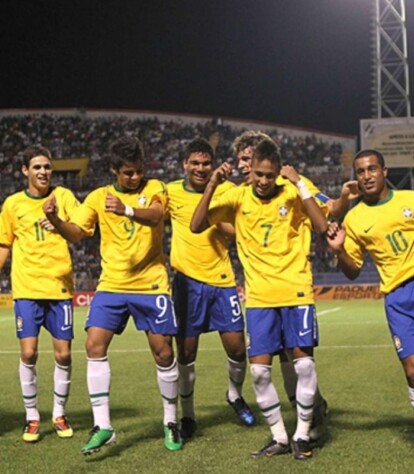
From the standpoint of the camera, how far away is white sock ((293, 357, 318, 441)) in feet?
19.9

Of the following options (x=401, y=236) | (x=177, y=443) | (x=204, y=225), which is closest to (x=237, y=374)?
(x=177, y=443)

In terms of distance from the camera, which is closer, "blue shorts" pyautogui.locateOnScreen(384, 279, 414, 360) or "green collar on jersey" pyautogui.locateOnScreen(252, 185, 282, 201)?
"blue shorts" pyautogui.locateOnScreen(384, 279, 414, 360)

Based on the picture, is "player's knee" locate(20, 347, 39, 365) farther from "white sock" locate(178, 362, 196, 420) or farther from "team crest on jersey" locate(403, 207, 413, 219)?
"team crest on jersey" locate(403, 207, 413, 219)

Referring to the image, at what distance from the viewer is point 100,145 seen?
1732 inches

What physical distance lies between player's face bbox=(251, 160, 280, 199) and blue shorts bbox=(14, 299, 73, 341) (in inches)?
82.6

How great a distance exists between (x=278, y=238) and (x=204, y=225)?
0.58 m

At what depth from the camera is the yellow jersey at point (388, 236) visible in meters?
5.86

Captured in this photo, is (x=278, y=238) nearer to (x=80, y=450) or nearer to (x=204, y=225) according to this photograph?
(x=204, y=225)

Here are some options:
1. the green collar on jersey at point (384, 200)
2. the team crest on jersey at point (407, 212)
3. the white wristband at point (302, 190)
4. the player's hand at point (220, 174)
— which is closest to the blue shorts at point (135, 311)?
the player's hand at point (220, 174)

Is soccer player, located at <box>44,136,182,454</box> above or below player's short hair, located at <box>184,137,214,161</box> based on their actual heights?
below

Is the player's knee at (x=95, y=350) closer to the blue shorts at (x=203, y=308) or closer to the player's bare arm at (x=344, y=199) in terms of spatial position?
the blue shorts at (x=203, y=308)

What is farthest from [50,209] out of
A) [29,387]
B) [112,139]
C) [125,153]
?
[112,139]

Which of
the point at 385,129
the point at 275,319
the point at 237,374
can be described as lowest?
the point at 237,374

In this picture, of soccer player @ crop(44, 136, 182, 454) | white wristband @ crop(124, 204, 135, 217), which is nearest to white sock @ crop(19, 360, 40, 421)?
soccer player @ crop(44, 136, 182, 454)
